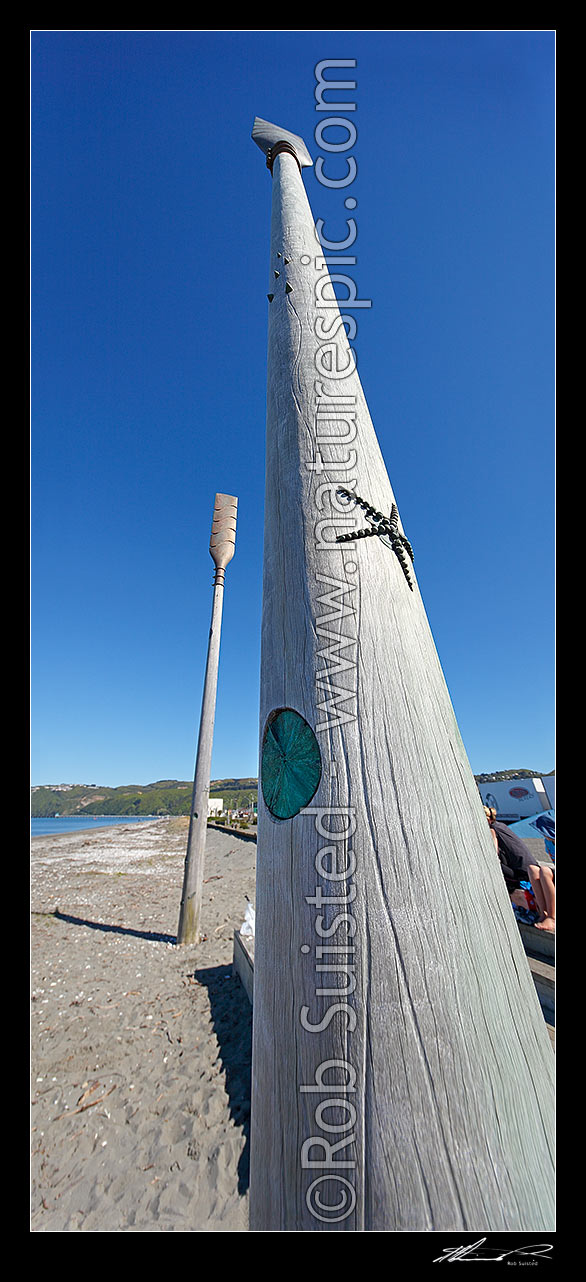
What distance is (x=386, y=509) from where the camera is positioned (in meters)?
0.85

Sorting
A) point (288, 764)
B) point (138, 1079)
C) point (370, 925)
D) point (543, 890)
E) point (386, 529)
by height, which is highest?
point (386, 529)

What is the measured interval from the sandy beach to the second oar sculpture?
1.40 meters

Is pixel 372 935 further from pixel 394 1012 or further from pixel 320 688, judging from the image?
pixel 320 688

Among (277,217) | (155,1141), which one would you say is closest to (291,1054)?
(277,217)

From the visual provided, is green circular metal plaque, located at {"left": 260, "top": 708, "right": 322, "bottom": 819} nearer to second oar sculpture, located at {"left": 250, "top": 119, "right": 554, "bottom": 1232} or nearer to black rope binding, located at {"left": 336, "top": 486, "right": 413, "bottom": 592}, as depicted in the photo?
second oar sculpture, located at {"left": 250, "top": 119, "right": 554, "bottom": 1232}

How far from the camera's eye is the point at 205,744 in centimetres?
639

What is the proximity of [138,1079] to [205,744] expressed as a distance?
3471 mm

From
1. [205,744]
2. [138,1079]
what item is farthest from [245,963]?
[205,744]

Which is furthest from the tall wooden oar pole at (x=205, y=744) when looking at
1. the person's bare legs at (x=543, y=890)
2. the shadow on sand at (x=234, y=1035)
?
the person's bare legs at (x=543, y=890)

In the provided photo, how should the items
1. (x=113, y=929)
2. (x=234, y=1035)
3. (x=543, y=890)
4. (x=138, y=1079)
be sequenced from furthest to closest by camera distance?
(x=113, y=929) → (x=543, y=890) → (x=234, y=1035) → (x=138, y=1079)
